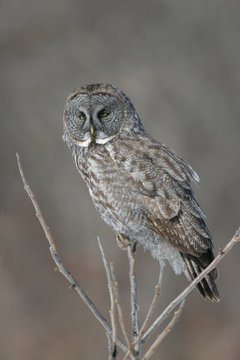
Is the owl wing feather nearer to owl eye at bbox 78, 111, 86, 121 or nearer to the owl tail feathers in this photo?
the owl tail feathers

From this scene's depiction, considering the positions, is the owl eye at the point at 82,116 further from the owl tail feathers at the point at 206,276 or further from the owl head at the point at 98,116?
the owl tail feathers at the point at 206,276

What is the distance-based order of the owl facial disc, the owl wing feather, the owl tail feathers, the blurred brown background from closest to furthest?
the owl tail feathers < the owl wing feather < the owl facial disc < the blurred brown background

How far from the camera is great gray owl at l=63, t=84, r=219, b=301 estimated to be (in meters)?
3.14

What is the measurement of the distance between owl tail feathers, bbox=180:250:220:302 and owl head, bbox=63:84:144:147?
0.73 meters

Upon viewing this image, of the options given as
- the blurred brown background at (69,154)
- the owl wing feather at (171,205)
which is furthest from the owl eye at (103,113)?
the blurred brown background at (69,154)

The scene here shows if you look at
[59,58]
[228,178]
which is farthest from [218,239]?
[59,58]

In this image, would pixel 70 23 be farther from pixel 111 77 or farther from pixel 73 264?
pixel 73 264

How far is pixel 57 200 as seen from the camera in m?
9.59

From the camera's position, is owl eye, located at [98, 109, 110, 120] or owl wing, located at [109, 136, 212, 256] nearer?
owl wing, located at [109, 136, 212, 256]

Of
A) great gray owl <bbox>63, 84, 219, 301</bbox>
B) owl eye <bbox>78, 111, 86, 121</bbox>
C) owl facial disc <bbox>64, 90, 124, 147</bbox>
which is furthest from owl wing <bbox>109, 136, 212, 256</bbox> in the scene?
owl eye <bbox>78, 111, 86, 121</bbox>

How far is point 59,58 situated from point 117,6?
5.35 feet

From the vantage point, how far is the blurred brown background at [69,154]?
27.2ft

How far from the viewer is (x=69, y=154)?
959 cm

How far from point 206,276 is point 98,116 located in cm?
99
